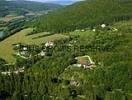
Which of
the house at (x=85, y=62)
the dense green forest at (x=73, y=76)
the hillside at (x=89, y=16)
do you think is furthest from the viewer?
the hillside at (x=89, y=16)

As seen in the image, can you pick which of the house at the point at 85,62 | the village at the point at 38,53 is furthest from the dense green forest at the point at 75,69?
the house at the point at 85,62

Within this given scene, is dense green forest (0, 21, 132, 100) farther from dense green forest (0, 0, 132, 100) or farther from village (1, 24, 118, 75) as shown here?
village (1, 24, 118, 75)

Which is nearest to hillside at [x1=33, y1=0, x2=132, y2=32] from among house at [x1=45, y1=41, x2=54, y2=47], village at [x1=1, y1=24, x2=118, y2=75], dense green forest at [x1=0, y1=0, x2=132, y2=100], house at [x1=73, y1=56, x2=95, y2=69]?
dense green forest at [x1=0, y1=0, x2=132, y2=100]

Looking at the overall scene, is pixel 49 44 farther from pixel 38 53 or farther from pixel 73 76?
pixel 73 76

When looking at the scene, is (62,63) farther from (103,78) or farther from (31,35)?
(31,35)

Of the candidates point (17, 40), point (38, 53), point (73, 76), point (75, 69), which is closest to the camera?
point (73, 76)

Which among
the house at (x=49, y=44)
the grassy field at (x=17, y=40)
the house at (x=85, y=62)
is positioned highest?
the house at (x=85, y=62)

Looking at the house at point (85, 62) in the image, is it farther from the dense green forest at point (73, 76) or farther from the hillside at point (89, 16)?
the hillside at point (89, 16)

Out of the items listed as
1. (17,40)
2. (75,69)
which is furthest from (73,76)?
(17,40)
